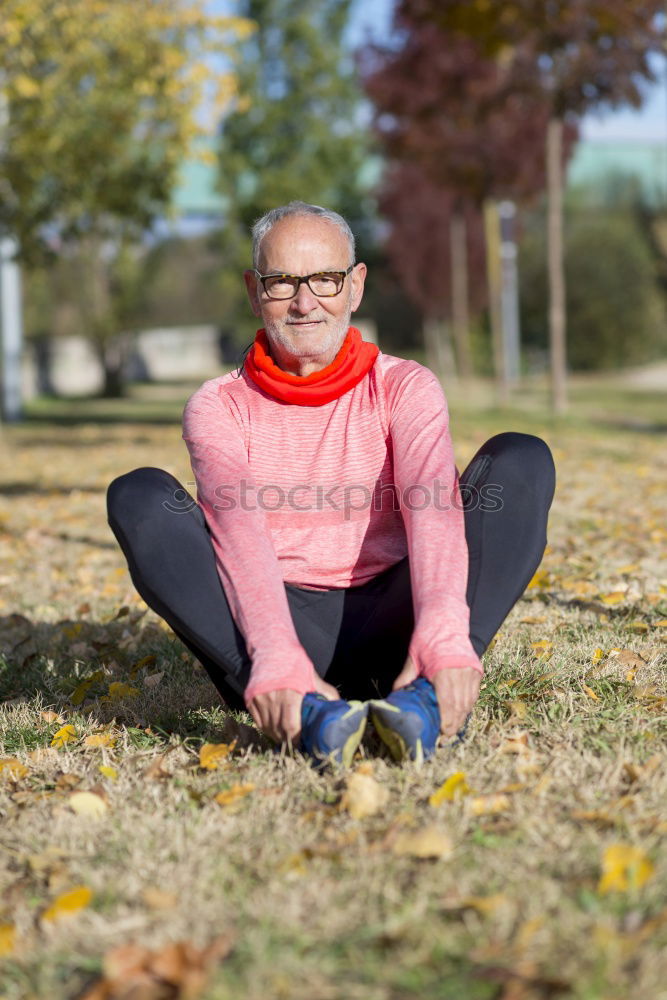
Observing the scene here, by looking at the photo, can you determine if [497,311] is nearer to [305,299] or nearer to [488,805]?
[305,299]

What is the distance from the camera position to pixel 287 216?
2.72 meters

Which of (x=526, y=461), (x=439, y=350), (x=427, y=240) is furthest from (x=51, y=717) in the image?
(x=439, y=350)

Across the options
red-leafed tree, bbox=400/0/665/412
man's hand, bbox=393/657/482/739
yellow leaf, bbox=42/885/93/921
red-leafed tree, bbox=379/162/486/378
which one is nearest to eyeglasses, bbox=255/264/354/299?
man's hand, bbox=393/657/482/739

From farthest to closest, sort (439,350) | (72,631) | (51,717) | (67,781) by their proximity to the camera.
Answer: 1. (439,350)
2. (72,631)
3. (51,717)
4. (67,781)

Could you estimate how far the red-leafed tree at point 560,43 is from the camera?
11203 mm

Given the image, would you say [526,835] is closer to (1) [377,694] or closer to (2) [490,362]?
(1) [377,694]

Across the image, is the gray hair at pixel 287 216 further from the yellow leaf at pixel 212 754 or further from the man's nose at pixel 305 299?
the yellow leaf at pixel 212 754

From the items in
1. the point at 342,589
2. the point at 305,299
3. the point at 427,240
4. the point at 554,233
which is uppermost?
the point at 427,240

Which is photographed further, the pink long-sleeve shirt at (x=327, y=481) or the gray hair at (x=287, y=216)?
the gray hair at (x=287, y=216)

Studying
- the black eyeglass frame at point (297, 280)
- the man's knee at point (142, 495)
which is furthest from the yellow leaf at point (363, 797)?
the black eyeglass frame at point (297, 280)

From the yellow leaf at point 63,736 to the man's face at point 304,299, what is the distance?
1130 mm

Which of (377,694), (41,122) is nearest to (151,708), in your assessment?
(377,694)

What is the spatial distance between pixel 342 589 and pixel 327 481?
0.29 meters

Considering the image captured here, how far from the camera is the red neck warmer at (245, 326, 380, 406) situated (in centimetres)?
277
